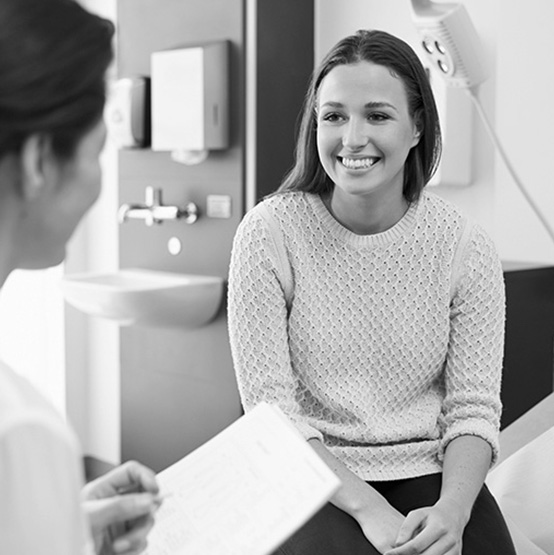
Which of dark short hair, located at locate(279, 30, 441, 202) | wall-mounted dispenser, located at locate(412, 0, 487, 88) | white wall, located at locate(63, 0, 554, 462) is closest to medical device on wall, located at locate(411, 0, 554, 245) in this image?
wall-mounted dispenser, located at locate(412, 0, 487, 88)

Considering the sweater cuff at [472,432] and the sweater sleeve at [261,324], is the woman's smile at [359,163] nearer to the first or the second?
the sweater sleeve at [261,324]

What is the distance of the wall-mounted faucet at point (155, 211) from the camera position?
2.80 meters

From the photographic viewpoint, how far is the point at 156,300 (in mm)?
2600

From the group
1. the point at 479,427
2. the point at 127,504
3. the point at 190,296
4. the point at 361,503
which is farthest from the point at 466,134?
the point at 127,504

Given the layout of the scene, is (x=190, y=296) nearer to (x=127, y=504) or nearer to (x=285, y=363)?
(x=285, y=363)

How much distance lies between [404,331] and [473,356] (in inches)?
4.8

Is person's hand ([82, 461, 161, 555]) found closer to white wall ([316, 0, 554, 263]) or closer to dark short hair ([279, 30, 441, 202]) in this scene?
dark short hair ([279, 30, 441, 202])

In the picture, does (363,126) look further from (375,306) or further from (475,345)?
(475,345)

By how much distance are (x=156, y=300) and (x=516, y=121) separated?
104 centimetres

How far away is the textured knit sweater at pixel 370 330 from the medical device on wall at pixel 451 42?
0.51 m

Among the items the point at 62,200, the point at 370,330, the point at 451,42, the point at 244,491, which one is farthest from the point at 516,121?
the point at 62,200

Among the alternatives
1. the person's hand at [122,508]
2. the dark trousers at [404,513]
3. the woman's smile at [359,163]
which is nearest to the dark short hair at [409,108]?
the woman's smile at [359,163]

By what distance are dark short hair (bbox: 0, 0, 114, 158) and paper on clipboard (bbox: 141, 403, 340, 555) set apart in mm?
378

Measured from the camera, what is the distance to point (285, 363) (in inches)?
60.3
